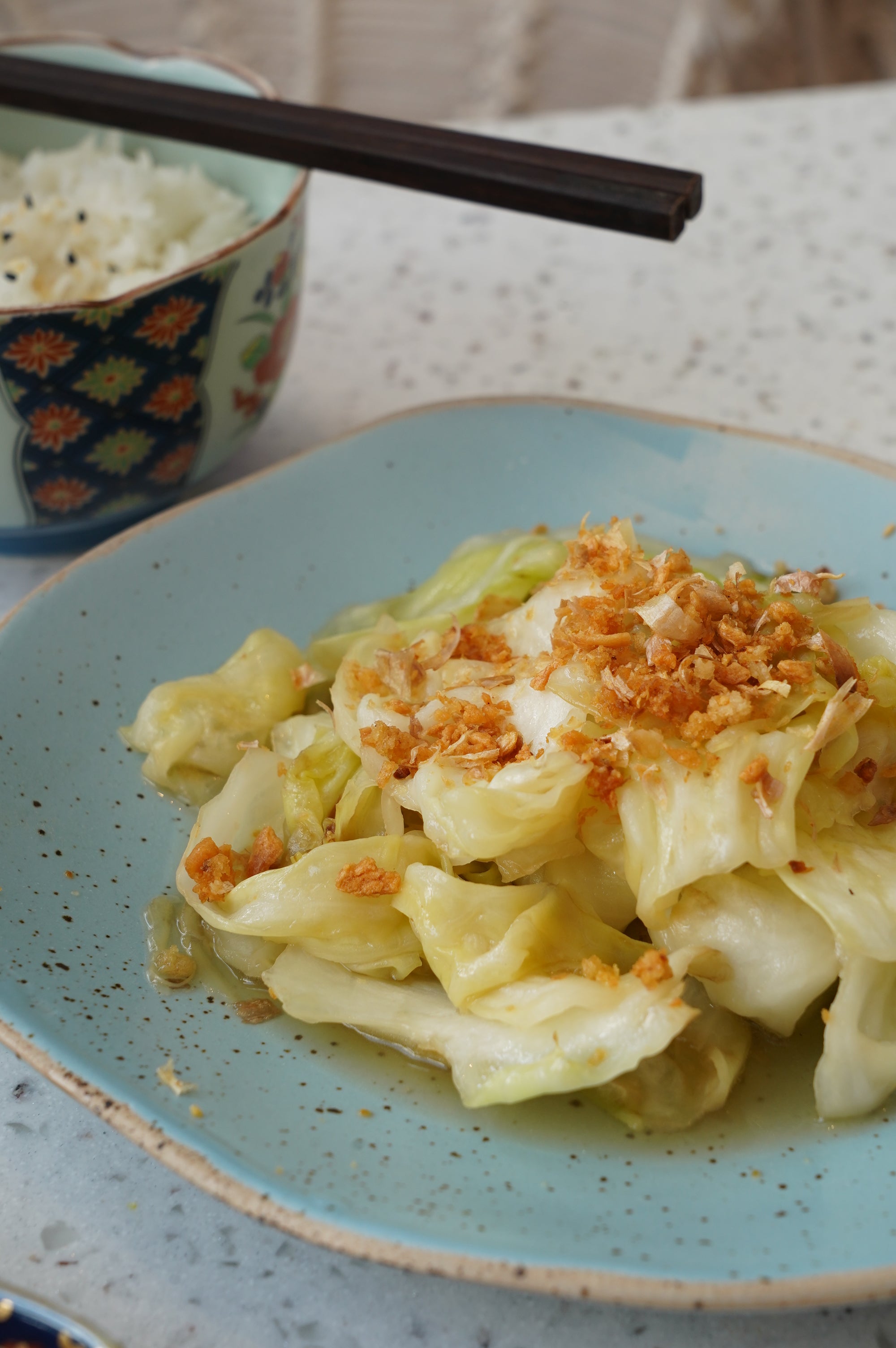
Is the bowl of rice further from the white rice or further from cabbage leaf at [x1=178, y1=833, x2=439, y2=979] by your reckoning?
cabbage leaf at [x1=178, y1=833, x2=439, y2=979]

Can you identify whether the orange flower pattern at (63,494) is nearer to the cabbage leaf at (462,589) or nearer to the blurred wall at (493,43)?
the cabbage leaf at (462,589)

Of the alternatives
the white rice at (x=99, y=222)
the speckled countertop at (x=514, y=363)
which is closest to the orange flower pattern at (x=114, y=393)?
the white rice at (x=99, y=222)

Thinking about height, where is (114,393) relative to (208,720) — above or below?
above

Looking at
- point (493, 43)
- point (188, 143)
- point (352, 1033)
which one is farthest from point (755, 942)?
point (493, 43)

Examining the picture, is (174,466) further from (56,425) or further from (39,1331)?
(39,1331)

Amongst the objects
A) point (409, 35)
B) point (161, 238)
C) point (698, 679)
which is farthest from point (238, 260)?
point (409, 35)
